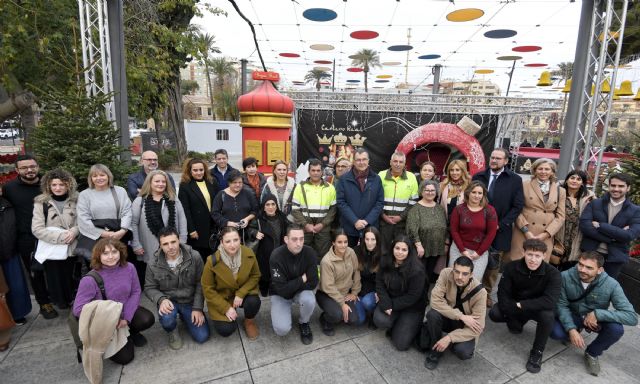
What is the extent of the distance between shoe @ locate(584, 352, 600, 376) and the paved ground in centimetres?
5

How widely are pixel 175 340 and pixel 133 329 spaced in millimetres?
393

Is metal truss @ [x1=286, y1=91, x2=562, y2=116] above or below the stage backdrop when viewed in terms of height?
above

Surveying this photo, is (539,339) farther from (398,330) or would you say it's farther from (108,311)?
(108,311)

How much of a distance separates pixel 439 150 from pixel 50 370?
27.3 ft

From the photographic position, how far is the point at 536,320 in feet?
10.2

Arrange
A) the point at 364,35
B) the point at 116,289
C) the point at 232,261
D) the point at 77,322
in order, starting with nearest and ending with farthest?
1. the point at 77,322
2. the point at 116,289
3. the point at 232,261
4. the point at 364,35

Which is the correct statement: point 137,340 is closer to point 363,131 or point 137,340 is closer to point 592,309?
point 592,309

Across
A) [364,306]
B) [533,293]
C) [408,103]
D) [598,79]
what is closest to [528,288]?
[533,293]

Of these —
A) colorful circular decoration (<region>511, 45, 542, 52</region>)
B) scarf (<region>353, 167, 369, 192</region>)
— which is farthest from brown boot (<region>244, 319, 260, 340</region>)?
colorful circular decoration (<region>511, 45, 542, 52</region>)

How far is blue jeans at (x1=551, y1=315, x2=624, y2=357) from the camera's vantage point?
9.54 feet

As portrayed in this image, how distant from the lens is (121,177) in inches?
177

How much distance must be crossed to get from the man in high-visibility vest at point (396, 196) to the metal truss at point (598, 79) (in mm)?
3423

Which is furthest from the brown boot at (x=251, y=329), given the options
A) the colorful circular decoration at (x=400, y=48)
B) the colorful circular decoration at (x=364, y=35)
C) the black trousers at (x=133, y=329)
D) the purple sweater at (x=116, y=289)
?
the colorful circular decoration at (x=400, y=48)

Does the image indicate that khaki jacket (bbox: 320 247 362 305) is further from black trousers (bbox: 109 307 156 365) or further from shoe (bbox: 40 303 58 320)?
shoe (bbox: 40 303 58 320)
